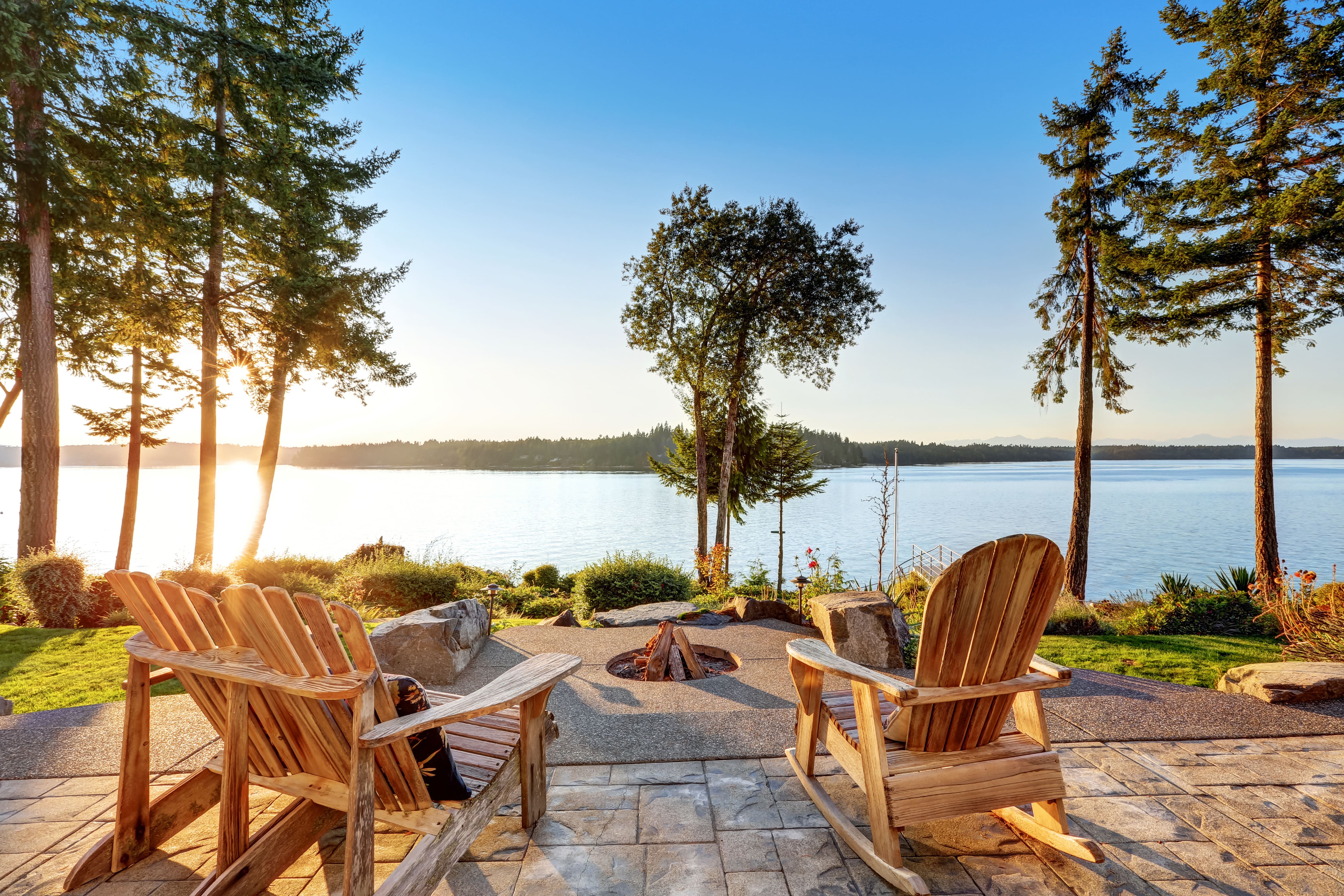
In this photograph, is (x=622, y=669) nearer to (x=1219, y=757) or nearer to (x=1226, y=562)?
(x=1219, y=757)

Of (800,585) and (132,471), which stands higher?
(132,471)

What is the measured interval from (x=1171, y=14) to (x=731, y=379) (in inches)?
383

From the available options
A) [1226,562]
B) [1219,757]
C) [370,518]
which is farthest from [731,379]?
[370,518]

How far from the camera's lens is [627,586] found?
8.95 metres

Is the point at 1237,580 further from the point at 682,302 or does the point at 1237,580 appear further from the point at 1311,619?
the point at 682,302

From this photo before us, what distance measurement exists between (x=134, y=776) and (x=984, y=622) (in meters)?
3.05

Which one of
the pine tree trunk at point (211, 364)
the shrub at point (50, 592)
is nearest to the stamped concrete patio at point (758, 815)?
the shrub at point (50, 592)

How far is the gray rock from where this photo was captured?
678 cm

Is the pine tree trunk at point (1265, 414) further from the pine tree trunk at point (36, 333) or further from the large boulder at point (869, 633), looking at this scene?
the pine tree trunk at point (36, 333)

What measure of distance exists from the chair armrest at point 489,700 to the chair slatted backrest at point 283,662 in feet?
0.33

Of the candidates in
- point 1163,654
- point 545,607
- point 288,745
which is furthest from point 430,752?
point 545,607

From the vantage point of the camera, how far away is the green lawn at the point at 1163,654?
472cm

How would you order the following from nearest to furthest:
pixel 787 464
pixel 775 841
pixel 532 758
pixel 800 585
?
1. pixel 775 841
2. pixel 532 758
3. pixel 800 585
4. pixel 787 464

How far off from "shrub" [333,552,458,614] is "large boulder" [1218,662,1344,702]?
8972 millimetres
